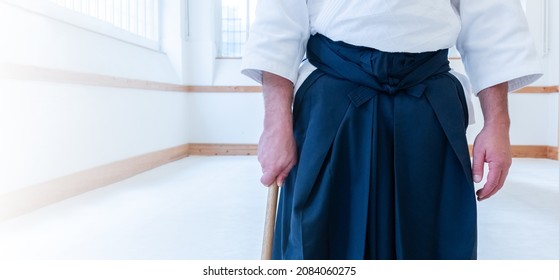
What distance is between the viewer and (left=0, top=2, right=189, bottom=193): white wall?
218cm

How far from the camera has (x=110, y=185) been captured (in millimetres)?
3025

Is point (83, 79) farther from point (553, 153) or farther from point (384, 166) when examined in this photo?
point (553, 153)

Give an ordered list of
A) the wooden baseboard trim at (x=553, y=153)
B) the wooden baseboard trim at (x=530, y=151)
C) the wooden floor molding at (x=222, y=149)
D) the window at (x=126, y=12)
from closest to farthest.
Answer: the window at (x=126, y=12)
the wooden baseboard trim at (x=553, y=153)
the wooden baseboard trim at (x=530, y=151)
the wooden floor molding at (x=222, y=149)

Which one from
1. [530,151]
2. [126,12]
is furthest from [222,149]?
[530,151]

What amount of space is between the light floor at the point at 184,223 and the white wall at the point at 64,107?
24cm

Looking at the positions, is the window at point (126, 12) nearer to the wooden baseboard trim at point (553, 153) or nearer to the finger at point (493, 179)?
the finger at point (493, 179)

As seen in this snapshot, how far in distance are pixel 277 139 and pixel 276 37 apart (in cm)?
17

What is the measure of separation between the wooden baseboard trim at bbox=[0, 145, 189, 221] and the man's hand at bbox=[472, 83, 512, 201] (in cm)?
218

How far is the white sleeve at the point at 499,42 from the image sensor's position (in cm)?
70

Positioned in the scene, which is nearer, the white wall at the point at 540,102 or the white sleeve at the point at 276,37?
the white sleeve at the point at 276,37

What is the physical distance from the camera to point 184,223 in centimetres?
214

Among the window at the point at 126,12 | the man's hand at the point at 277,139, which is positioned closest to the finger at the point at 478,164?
the man's hand at the point at 277,139

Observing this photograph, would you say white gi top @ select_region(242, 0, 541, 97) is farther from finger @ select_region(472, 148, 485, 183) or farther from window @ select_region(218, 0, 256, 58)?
window @ select_region(218, 0, 256, 58)

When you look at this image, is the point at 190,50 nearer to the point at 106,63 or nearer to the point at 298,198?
the point at 106,63
